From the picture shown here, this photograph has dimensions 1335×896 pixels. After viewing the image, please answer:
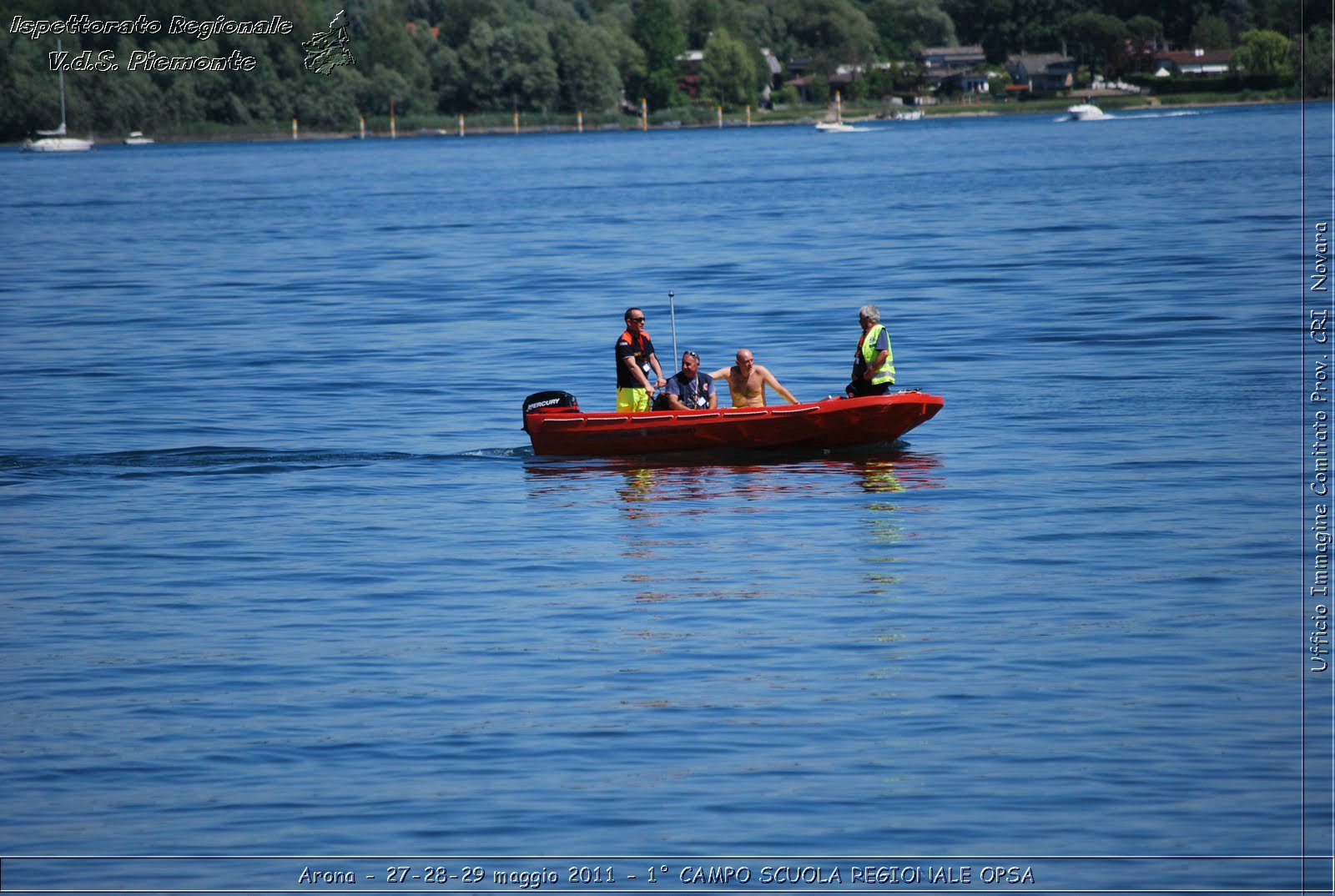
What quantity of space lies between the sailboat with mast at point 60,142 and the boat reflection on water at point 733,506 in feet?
451

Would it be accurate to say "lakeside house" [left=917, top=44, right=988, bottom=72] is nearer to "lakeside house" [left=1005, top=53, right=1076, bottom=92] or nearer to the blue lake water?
"lakeside house" [left=1005, top=53, right=1076, bottom=92]

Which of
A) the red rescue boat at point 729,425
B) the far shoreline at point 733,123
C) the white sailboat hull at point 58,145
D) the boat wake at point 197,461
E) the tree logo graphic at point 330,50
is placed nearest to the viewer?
A: the red rescue boat at point 729,425

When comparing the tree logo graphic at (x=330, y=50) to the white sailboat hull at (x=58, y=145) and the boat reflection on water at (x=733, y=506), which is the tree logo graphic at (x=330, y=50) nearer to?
the white sailboat hull at (x=58, y=145)

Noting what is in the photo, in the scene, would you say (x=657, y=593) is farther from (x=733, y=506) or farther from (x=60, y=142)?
(x=60, y=142)

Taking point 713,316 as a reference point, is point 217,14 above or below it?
above

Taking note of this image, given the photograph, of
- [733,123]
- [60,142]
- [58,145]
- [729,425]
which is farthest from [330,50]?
[729,425]

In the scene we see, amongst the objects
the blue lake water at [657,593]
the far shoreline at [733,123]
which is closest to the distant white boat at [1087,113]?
the far shoreline at [733,123]

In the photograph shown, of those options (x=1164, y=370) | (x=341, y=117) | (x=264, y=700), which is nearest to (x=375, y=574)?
(x=264, y=700)

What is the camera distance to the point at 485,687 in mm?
13648

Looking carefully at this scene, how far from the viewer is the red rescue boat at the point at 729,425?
71.4ft

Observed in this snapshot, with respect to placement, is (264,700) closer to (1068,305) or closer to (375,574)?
(375,574)

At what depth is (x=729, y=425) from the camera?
71.7 feet

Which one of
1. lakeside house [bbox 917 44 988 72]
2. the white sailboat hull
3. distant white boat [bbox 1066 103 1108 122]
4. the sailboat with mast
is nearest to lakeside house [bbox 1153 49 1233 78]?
lakeside house [bbox 917 44 988 72]

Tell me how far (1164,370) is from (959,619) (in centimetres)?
1626
